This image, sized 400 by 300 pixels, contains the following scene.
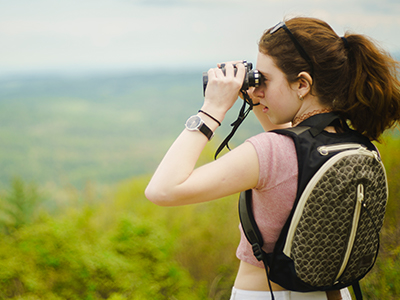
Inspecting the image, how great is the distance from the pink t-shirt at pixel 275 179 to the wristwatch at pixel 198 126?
0.10 meters

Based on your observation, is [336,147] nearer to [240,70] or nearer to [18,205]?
[240,70]

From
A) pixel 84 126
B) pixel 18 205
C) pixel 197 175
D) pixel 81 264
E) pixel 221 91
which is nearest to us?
pixel 197 175

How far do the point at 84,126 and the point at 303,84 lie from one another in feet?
5.53

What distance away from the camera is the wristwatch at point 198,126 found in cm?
76

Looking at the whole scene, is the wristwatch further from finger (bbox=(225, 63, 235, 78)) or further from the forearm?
finger (bbox=(225, 63, 235, 78))

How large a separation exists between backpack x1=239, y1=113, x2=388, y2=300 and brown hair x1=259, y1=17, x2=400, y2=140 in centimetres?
6

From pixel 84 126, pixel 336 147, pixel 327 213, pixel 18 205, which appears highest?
pixel 336 147

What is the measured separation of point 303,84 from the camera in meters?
0.81

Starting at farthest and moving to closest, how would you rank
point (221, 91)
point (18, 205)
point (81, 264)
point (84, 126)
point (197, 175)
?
point (84, 126)
point (18, 205)
point (81, 264)
point (221, 91)
point (197, 175)

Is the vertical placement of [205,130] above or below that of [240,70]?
below

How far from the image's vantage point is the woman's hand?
2.61 ft

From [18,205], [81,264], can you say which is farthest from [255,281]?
[18,205]

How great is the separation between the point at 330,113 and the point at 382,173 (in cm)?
19

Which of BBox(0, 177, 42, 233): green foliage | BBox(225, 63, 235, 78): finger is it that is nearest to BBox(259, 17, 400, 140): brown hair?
BBox(225, 63, 235, 78): finger
